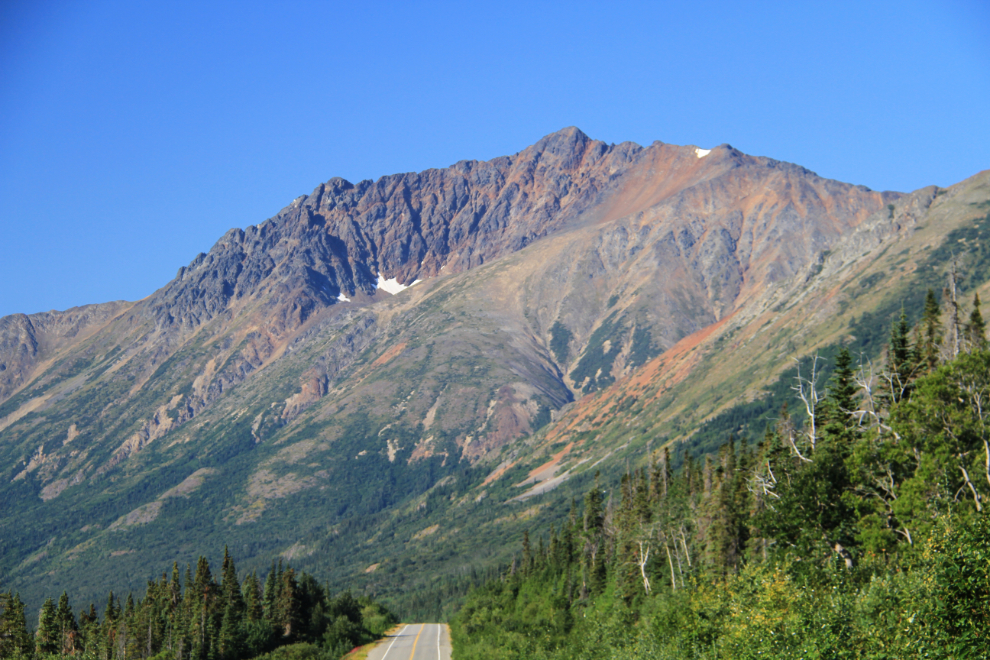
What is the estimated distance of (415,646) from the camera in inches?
5276

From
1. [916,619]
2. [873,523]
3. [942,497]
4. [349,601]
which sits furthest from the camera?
[349,601]

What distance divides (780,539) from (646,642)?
15197mm

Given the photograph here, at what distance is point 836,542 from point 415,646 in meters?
80.0

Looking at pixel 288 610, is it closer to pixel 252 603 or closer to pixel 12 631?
pixel 252 603

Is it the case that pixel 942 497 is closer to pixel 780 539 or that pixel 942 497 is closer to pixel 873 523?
pixel 873 523

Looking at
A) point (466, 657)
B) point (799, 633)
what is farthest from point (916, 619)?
point (466, 657)

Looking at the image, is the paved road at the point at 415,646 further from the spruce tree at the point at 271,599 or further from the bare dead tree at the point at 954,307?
the bare dead tree at the point at 954,307

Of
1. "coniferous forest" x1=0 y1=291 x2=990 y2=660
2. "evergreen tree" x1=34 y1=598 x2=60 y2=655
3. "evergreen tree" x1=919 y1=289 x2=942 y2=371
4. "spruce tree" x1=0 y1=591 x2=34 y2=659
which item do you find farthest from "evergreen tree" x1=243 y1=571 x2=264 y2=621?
"evergreen tree" x1=919 y1=289 x2=942 y2=371

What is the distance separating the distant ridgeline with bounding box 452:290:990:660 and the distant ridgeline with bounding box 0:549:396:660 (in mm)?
24894

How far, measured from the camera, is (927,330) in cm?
8112

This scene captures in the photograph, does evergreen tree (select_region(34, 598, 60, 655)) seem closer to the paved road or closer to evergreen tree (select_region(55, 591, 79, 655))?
evergreen tree (select_region(55, 591, 79, 655))

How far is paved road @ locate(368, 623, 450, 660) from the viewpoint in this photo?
392 ft

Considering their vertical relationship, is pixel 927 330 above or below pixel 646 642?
above

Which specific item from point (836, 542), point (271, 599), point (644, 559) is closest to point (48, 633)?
point (271, 599)
